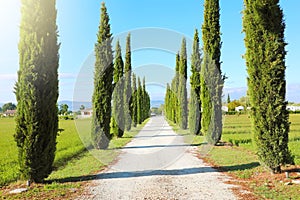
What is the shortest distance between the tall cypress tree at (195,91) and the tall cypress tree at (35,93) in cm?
1304

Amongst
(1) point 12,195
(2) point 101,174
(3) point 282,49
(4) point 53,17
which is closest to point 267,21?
(3) point 282,49

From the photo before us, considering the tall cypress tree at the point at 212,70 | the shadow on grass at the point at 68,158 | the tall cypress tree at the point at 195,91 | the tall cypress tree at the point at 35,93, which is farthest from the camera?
the tall cypress tree at the point at 195,91

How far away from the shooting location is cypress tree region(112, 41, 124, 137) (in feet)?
66.1

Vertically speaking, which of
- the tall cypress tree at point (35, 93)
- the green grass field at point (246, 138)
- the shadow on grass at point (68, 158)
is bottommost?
the shadow on grass at point (68, 158)

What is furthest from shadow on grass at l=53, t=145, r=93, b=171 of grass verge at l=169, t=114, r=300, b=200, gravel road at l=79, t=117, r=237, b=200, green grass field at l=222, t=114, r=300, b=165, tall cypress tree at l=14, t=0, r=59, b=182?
green grass field at l=222, t=114, r=300, b=165

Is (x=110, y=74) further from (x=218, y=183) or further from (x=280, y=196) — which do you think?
(x=280, y=196)

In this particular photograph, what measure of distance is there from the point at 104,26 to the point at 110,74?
2392 mm

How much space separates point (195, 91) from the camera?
1944 centimetres

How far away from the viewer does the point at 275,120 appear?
7512 millimetres

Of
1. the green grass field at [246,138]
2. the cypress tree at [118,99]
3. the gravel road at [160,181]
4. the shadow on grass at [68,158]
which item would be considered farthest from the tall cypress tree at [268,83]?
the cypress tree at [118,99]

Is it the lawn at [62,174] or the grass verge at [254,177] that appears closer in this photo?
the grass verge at [254,177]

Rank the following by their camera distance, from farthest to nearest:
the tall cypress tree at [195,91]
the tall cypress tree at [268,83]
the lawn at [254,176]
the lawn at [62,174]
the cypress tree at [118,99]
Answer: the cypress tree at [118,99] → the tall cypress tree at [195,91] → the tall cypress tree at [268,83] → the lawn at [62,174] → the lawn at [254,176]

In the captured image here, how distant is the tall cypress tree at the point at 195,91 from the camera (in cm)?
1928

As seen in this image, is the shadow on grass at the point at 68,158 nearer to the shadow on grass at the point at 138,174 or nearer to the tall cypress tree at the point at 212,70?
the shadow on grass at the point at 138,174
